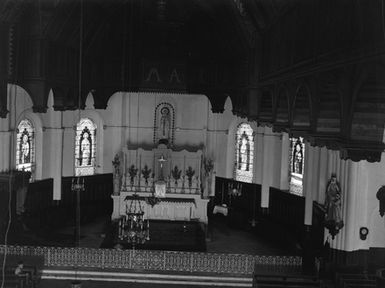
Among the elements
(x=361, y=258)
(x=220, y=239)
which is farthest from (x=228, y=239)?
(x=361, y=258)

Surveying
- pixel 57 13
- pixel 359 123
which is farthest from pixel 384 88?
pixel 57 13

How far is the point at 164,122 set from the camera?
103 feet

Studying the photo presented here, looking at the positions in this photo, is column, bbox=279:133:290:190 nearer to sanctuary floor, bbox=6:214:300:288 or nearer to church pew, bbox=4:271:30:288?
sanctuary floor, bbox=6:214:300:288

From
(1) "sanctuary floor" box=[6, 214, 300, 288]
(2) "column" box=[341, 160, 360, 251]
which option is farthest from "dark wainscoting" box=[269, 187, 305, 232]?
(2) "column" box=[341, 160, 360, 251]

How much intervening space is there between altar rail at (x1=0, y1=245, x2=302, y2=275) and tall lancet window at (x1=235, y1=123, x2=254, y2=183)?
9.60 metres

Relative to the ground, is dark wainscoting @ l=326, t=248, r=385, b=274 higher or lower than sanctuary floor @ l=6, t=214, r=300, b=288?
higher

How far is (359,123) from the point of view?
10367mm

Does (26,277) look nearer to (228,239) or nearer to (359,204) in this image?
(228,239)

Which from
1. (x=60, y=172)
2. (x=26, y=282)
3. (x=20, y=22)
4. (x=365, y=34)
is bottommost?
(x=26, y=282)

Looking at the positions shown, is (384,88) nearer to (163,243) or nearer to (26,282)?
(26,282)

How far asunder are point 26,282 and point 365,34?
42.8 ft

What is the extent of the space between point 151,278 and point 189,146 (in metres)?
11.6

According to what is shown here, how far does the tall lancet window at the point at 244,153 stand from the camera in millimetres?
30062

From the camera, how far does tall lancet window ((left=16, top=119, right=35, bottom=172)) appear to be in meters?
26.7
